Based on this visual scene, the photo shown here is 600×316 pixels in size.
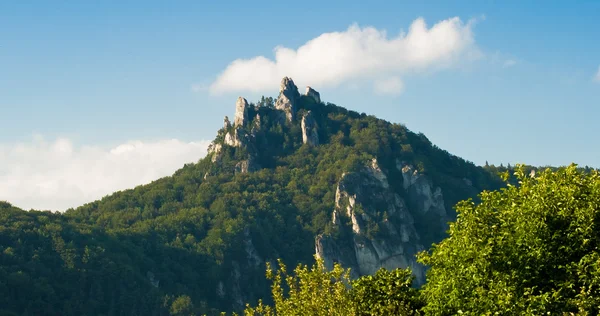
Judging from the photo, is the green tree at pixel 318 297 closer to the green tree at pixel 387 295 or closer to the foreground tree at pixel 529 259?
the green tree at pixel 387 295

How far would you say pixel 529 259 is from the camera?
51406 mm

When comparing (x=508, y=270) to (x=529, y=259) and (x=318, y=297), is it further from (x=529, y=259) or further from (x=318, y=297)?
(x=318, y=297)

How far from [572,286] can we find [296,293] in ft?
58.2

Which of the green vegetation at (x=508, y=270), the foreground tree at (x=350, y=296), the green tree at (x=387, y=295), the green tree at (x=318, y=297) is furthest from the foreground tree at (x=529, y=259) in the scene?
the green tree at (x=318, y=297)

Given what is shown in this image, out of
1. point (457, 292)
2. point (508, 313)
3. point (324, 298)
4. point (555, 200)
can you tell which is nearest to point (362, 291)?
point (324, 298)

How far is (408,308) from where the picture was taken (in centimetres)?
5384

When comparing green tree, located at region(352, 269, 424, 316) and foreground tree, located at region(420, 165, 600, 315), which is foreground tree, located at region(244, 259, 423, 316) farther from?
foreground tree, located at region(420, 165, 600, 315)

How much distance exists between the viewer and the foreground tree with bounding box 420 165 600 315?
48.8m

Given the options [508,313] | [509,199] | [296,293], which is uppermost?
[509,199]

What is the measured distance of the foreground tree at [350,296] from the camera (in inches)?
2088

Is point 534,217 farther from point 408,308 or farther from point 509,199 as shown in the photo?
point 408,308

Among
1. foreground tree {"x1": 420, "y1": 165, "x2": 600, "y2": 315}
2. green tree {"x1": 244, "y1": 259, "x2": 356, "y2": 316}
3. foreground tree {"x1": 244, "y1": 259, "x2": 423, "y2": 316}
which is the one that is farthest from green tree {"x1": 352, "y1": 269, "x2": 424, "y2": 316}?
foreground tree {"x1": 420, "y1": 165, "x2": 600, "y2": 315}

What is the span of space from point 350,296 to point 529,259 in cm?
1148

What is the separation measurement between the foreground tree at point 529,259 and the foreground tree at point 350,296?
172cm
